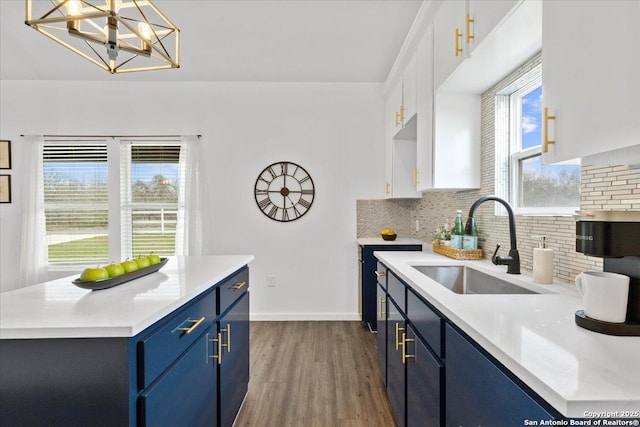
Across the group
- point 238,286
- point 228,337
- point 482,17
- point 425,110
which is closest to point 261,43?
point 425,110

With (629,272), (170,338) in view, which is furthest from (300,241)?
(629,272)

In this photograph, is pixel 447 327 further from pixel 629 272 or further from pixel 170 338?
pixel 170 338

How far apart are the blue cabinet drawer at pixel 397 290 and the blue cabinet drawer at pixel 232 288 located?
0.91m

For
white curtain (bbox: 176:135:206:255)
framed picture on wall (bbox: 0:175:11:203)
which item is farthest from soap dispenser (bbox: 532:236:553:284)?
framed picture on wall (bbox: 0:175:11:203)

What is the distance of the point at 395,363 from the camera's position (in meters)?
1.94

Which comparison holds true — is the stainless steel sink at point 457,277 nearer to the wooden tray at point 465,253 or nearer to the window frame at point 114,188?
the wooden tray at point 465,253

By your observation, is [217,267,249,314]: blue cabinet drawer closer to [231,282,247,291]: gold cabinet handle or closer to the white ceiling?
[231,282,247,291]: gold cabinet handle

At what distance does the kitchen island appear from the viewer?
928mm

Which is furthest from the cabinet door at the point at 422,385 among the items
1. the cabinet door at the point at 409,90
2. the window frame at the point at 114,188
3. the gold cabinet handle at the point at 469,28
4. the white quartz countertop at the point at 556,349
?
the window frame at the point at 114,188

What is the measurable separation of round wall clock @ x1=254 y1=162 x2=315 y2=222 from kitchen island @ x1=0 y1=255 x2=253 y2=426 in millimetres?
2585

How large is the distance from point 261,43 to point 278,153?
119cm

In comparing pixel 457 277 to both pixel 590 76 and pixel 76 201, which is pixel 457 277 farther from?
pixel 76 201

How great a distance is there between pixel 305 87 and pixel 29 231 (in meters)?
3.50

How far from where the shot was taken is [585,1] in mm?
904
